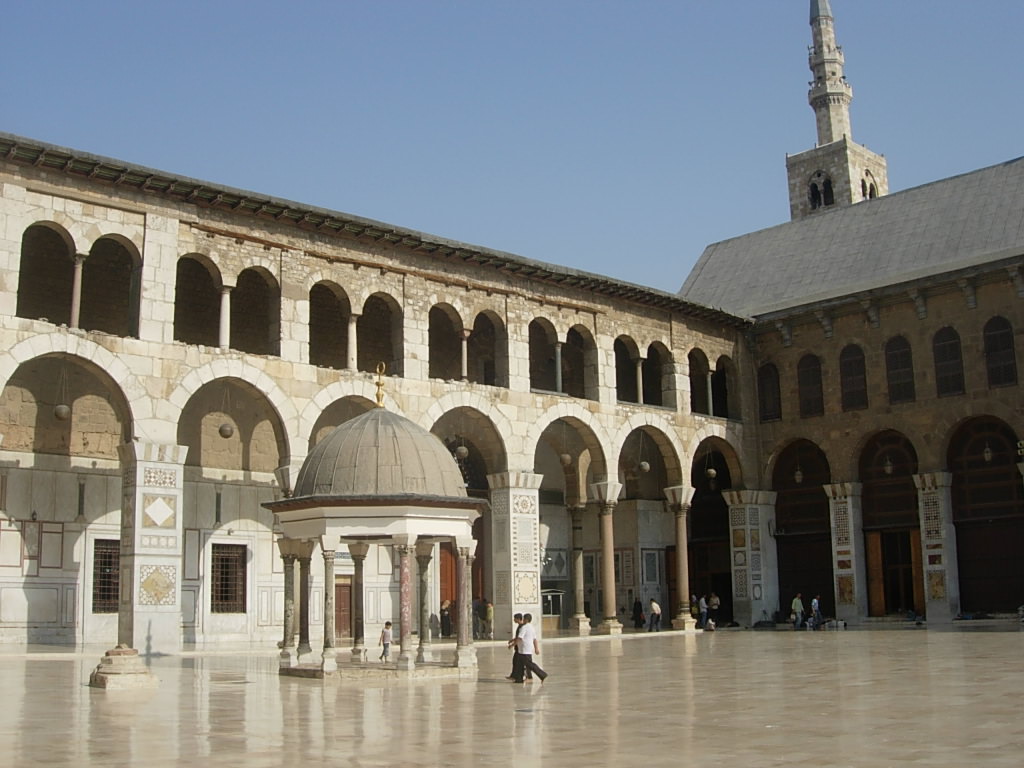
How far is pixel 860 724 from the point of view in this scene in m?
9.29

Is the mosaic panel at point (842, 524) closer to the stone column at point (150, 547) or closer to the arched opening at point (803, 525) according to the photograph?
the arched opening at point (803, 525)

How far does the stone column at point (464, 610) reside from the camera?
49.8ft

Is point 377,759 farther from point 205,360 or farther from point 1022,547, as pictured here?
point 1022,547

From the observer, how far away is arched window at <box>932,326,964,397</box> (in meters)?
27.1

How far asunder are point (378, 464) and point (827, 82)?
129 feet

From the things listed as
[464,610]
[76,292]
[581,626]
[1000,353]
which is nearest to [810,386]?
[1000,353]

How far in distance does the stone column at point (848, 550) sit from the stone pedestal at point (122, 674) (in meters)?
19.7

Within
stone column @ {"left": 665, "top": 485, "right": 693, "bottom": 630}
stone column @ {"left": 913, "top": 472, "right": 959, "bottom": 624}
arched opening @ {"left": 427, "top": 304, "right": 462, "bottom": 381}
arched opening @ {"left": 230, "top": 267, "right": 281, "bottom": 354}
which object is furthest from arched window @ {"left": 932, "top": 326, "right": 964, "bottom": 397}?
arched opening @ {"left": 230, "top": 267, "right": 281, "bottom": 354}

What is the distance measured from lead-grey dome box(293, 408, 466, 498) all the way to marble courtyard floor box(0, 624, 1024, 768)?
2.51m

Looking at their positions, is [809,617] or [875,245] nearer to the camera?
[809,617]

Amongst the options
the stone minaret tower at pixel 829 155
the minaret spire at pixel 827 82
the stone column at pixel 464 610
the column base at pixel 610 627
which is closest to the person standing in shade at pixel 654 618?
the column base at pixel 610 627

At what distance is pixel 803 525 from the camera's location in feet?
99.0

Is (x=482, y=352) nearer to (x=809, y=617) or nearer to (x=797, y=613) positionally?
(x=797, y=613)

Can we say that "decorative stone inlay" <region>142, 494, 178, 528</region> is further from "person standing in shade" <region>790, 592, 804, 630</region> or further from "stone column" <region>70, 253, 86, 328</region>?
"person standing in shade" <region>790, 592, 804, 630</region>
